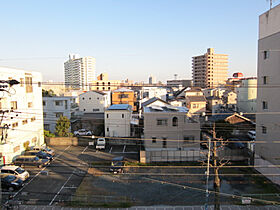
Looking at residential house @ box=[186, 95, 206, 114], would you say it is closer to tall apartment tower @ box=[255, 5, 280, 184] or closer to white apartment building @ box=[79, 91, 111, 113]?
white apartment building @ box=[79, 91, 111, 113]

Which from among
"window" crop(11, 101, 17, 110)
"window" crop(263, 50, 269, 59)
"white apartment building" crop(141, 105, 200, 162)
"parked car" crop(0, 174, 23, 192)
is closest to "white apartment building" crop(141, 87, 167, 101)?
"white apartment building" crop(141, 105, 200, 162)

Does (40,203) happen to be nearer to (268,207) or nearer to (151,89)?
(268,207)

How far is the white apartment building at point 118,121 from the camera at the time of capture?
760 inches

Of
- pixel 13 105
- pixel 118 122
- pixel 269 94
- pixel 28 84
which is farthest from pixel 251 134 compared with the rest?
pixel 13 105

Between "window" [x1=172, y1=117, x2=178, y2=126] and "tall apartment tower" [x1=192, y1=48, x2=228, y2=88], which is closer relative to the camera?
"window" [x1=172, y1=117, x2=178, y2=126]

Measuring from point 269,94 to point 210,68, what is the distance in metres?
51.7

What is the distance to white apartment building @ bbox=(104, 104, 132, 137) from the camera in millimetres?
19312

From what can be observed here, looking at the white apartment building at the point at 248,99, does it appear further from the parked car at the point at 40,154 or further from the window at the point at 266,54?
the parked car at the point at 40,154

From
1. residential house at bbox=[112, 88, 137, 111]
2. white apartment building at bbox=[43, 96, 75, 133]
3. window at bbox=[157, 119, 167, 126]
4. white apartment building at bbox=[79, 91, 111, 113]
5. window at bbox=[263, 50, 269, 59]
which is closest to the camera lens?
window at bbox=[263, 50, 269, 59]

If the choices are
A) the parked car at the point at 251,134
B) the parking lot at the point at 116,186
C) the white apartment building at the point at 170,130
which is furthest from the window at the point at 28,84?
the parked car at the point at 251,134

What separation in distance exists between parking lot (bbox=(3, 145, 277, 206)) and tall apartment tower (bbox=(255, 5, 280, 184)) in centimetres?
157

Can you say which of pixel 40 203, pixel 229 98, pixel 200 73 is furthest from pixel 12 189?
pixel 200 73

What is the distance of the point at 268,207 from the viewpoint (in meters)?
8.84

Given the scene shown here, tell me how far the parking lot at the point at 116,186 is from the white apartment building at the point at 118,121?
18.6 ft
